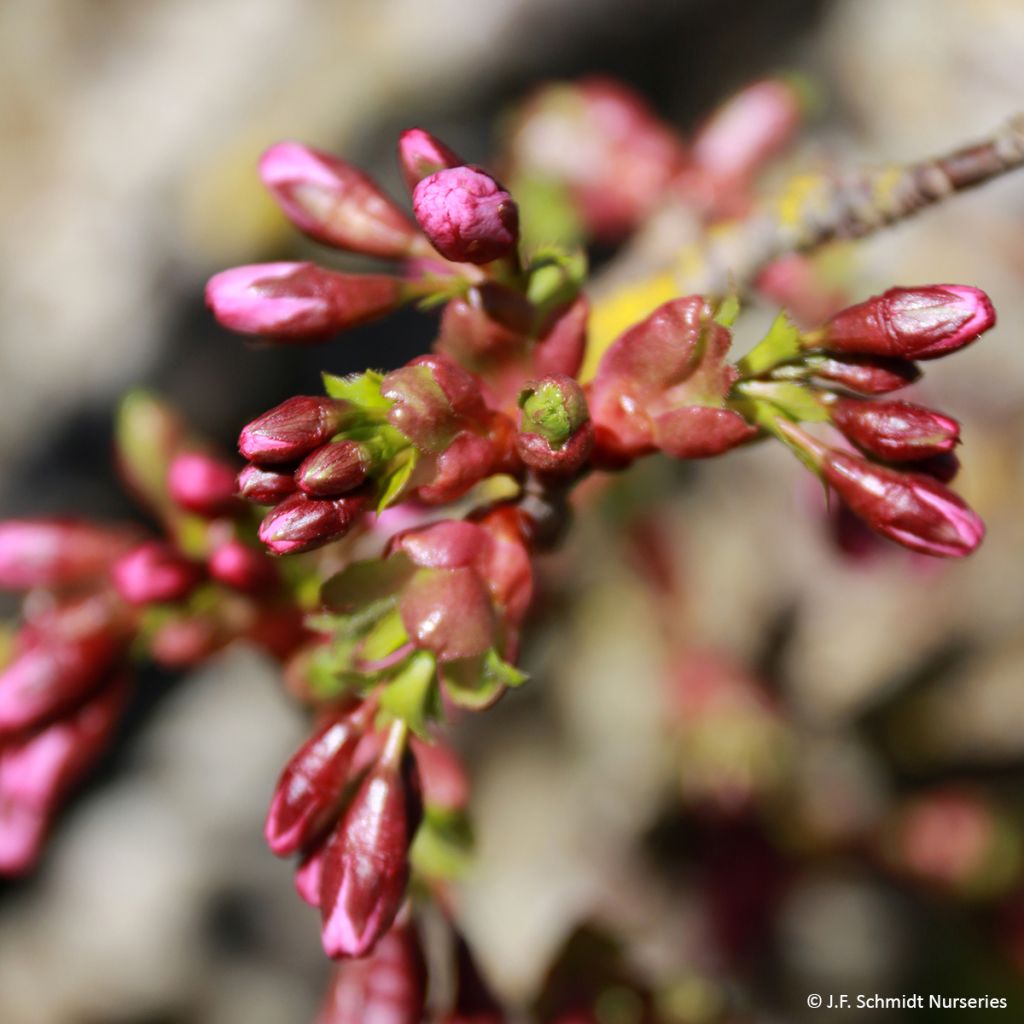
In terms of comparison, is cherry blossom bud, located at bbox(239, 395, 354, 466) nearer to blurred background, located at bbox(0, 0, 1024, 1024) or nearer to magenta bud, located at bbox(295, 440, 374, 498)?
magenta bud, located at bbox(295, 440, 374, 498)

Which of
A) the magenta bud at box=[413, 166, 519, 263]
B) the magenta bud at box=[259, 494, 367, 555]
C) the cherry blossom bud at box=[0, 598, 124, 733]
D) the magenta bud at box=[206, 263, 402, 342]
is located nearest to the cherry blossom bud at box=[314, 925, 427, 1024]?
the cherry blossom bud at box=[0, 598, 124, 733]

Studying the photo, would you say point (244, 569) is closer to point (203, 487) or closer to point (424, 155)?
point (203, 487)

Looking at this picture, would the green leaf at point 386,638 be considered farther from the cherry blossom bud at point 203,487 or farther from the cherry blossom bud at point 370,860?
the cherry blossom bud at point 203,487

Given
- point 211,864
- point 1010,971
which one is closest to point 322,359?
point 211,864

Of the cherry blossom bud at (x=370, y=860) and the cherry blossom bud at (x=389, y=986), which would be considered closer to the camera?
the cherry blossom bud at (x=370, y=860)

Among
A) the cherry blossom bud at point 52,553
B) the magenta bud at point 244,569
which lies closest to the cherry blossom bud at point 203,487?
the magenta bud at point 244,569

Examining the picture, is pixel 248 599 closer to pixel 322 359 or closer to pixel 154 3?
pixel 322 359
